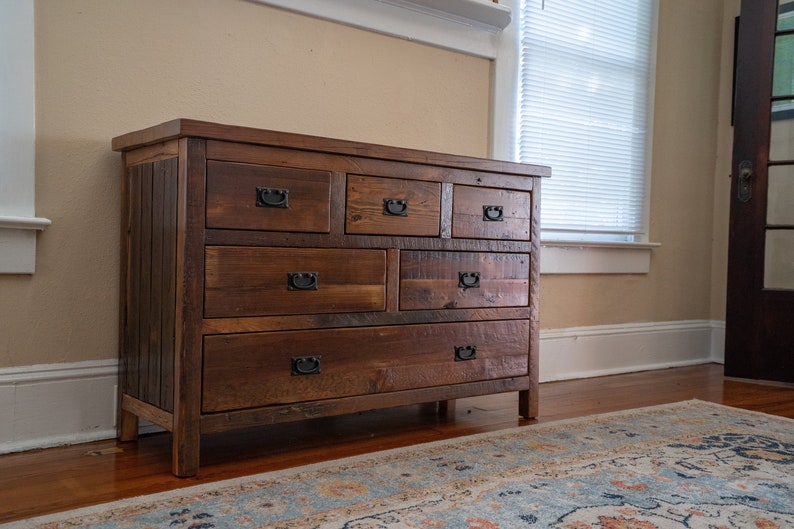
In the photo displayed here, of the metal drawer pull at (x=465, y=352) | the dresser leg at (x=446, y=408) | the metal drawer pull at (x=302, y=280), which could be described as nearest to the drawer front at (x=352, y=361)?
the metal drawer pull at (x=465, y=352)

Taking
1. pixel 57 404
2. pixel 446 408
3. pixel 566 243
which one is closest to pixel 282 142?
pixel 57 404

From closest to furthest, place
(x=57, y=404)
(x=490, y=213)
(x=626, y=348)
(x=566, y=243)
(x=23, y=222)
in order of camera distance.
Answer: (x=23, y=222) → (x=57, y=404) → (x=490, y=213) → (x=566, y=243) → (x=626, y=348)

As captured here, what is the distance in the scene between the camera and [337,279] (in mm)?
2221

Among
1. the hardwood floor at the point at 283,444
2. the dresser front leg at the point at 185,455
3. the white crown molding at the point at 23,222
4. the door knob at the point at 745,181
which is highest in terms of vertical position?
the door knob at the point at 745,181

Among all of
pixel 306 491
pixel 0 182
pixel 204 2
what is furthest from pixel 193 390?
pixel 204 2

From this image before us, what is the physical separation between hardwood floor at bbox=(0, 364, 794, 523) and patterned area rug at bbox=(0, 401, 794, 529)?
0.12 m

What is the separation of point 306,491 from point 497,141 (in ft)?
6.59

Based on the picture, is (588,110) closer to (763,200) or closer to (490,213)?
(763,200)

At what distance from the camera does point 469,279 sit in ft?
8.36

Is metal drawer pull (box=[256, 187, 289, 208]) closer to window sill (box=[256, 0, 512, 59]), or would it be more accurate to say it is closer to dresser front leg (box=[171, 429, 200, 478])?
dresser front leg (box=[171, 429, 200, 478])

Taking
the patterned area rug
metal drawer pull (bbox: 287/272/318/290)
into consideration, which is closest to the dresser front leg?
the patterned area rug

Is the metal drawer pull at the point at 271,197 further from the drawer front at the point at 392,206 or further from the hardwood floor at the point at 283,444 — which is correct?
the hardwood floor at the point at 283,444

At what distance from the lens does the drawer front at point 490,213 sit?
252 cm

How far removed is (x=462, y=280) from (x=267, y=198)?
2.54ft
